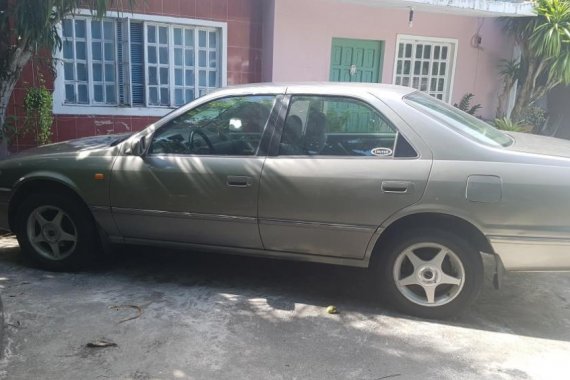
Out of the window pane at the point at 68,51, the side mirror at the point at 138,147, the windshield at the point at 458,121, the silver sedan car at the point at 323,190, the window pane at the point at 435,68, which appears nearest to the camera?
the silver sedan car at the point at 323,190

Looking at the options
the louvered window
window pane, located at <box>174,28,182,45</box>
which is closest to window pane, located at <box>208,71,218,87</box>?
the louvered window

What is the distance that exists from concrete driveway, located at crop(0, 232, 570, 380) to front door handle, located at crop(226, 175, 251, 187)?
88cm

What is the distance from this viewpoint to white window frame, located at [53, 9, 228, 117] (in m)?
7.44

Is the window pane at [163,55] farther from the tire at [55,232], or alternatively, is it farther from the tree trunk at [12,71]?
the tire at [55,232]

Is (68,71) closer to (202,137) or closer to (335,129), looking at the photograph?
(202,137)

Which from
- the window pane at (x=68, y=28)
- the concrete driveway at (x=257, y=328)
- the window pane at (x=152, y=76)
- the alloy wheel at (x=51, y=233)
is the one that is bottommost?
the concrete driveway at (x=257, y=328)

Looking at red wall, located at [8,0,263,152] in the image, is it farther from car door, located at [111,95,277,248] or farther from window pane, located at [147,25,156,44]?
car door, located at [111,95,277,248]

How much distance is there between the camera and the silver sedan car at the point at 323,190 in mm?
3303

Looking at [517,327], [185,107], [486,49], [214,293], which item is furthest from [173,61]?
[517,327]

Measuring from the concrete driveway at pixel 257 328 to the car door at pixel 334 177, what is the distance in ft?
1.76

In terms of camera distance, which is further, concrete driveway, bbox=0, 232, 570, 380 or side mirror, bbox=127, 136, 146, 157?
side mirror, bbox=127, 136, 146, 157

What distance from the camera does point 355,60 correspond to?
29.3 ft

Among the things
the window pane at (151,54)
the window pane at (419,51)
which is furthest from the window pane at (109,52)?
the window pane at (419,51)

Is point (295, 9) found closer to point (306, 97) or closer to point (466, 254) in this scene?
point (306, 97)
